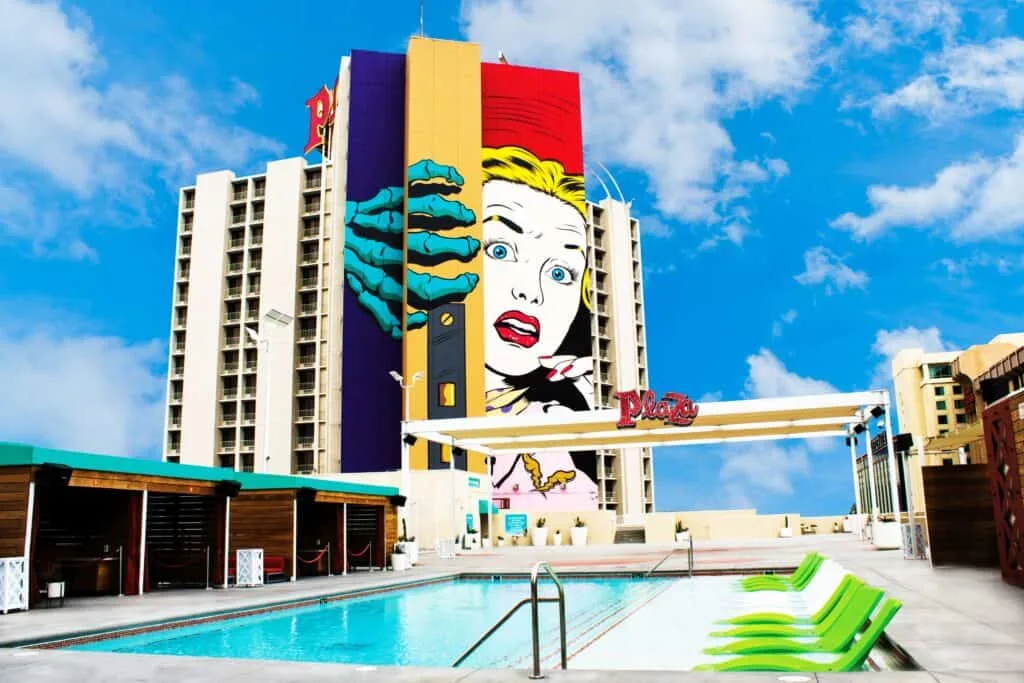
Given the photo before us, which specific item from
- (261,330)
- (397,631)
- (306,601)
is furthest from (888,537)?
(261,330)

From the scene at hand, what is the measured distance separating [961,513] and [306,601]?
43.1 feet

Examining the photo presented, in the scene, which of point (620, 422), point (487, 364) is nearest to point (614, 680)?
point (620, 422)

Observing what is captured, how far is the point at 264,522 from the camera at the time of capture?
2048 cm

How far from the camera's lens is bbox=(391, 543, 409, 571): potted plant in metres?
24.5

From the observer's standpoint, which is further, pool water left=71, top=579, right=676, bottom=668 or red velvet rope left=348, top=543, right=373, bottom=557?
red velvet rope left=348, top=543, right=373, bottom=557

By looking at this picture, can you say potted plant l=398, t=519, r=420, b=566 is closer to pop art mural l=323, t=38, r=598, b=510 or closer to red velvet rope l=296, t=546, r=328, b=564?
red velvet rope l=296, t=546, r=328, b=564

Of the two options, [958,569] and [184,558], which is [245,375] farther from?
[958,569]

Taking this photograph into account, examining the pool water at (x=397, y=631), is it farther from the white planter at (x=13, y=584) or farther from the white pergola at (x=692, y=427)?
the white pergola at (x=692, y=427)

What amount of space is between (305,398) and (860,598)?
54.8m

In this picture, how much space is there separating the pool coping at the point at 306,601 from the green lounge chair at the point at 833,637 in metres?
7.53

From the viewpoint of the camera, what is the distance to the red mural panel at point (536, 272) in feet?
192

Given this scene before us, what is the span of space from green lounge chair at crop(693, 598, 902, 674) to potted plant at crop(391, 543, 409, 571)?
16505mm

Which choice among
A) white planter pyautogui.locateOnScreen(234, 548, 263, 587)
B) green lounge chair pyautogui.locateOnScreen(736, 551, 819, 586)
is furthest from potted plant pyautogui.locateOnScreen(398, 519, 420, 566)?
green lounge chair pyautogui.locateOnScreen(736, 551, 819, 586)

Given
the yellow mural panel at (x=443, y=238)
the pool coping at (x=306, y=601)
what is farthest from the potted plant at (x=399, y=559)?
the yellow mural panel at (x=443, y=238)
